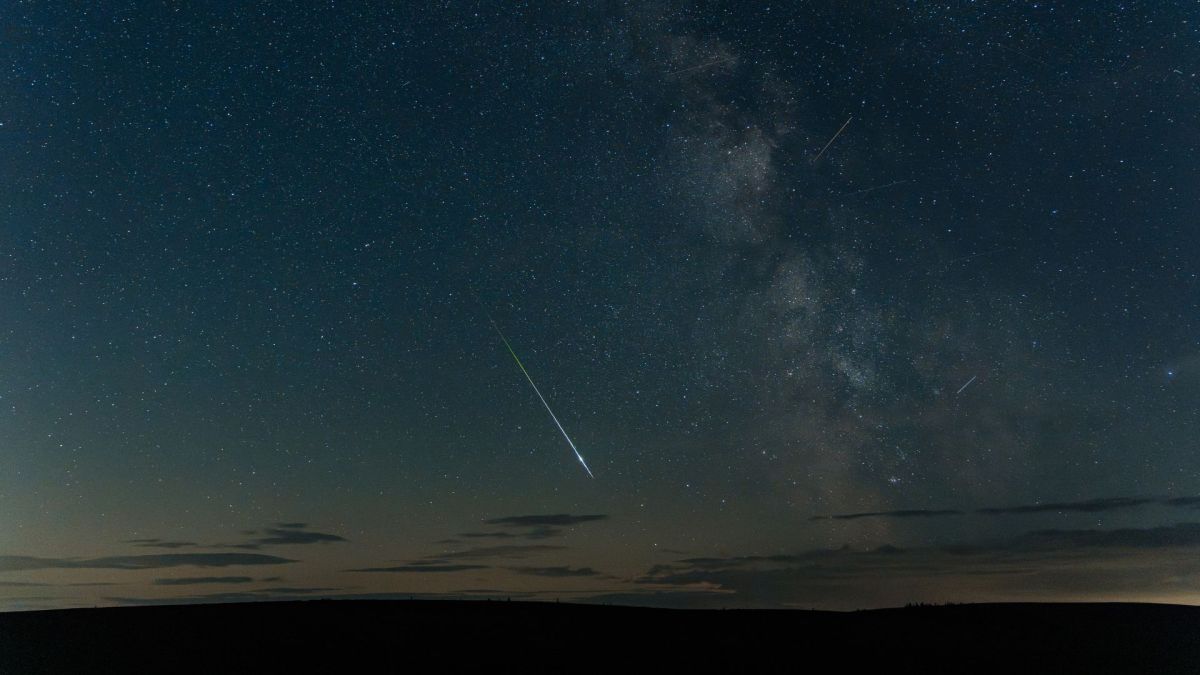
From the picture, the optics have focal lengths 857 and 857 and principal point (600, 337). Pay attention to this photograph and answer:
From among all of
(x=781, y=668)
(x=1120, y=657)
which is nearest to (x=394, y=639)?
(x=781, y=668)

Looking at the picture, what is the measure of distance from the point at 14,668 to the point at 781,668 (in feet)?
59.3

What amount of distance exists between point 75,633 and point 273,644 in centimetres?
739

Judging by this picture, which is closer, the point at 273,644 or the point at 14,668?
the point at 14,668

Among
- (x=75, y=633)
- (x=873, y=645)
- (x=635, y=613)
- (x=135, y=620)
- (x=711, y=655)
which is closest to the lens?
(x=711, y=655)

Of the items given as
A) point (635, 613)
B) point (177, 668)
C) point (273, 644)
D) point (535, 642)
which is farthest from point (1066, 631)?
point (177, 668)

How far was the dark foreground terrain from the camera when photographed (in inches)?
815

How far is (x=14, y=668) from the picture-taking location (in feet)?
66.1

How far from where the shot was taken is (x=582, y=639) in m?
25.2

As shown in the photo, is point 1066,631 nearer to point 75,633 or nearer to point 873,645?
point 873,645

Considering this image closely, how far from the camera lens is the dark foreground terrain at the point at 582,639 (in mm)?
20703

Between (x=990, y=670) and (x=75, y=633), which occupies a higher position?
(x=75, y=633)

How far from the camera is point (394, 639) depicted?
24.2m

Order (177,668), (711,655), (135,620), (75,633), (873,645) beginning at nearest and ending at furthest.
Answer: (177,668)
(711,655)
(873,645)
(75,633)
(135,620)

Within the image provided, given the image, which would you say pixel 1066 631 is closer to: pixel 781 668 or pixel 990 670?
pixel 990 670
